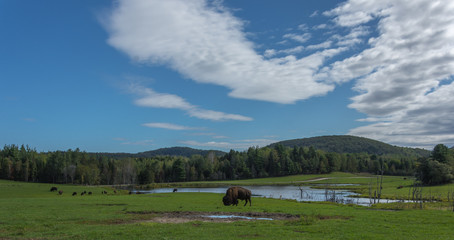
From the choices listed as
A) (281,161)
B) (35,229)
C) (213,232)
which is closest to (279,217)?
(213,232)

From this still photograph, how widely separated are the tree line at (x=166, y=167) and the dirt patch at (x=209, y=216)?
91371 mm

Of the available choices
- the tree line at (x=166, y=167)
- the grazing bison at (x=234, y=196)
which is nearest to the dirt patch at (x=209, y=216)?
the grazing bison at (x=234, y=196)

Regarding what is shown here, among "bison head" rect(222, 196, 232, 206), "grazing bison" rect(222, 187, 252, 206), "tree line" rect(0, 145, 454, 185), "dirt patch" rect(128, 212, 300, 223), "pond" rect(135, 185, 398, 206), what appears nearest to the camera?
"dirt patch" rect(128, 212, 300, 223)

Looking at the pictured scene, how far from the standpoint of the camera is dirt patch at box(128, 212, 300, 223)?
76.6 ft

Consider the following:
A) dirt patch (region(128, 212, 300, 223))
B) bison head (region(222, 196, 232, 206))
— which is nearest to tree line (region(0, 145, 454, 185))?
bison head (region(222, 196, 232, 206))

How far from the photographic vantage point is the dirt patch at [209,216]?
76.6 ft

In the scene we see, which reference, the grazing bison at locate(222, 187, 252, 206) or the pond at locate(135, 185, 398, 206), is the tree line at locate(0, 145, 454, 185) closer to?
the pond at locate(135, 185, 398, 206)

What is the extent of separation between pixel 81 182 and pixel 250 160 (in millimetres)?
94112

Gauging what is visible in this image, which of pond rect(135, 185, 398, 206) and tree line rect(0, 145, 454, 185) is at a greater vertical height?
tree line rect(0, 145, 454, 185)

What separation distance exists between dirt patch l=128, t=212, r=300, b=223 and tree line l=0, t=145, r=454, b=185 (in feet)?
300

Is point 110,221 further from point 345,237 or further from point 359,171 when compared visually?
point 359,171

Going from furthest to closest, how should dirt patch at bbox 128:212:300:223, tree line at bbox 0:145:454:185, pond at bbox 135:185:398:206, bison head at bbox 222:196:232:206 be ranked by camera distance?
tree line at bbox 0:145:454:185 → pond at bbox 135:185:398:206 → bison head at bbox 222:196:232:206 → dirt patch at bbox 128:212:300:223

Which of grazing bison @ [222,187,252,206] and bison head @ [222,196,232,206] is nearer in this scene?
bison head @ [222,196,232,206]

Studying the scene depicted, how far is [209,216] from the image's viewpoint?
1017 inches
